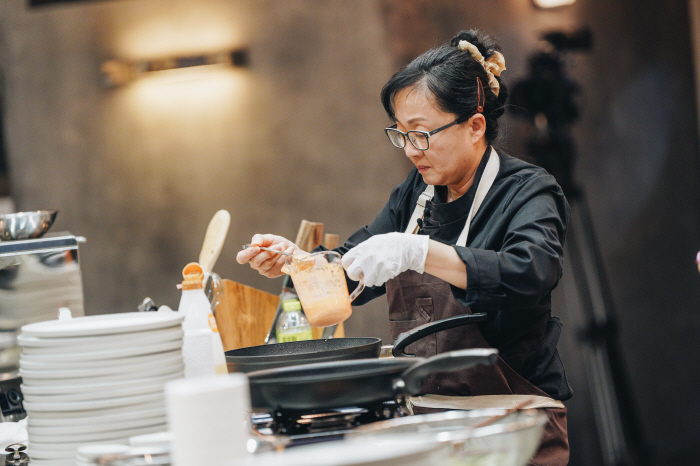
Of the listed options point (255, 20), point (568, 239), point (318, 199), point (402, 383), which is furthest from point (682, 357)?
point (402, 383)

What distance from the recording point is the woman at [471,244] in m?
1.53

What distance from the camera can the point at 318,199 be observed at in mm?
4254

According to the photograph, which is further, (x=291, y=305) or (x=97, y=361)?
(x=291, y=305)

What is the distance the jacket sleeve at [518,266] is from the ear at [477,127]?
33 centimetres

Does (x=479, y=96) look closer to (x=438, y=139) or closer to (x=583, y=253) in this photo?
(x=438, y=139)

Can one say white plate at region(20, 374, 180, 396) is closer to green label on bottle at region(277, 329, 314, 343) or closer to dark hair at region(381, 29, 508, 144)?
green label on bottle at region(277, 329, 314, 343)

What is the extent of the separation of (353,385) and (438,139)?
1094 millimetres

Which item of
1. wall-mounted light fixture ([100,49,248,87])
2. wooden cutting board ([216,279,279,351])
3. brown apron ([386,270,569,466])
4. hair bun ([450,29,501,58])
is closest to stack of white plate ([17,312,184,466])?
brown apron ([386,270,569,466])

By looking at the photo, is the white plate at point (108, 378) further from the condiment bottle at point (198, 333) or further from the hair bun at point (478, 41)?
the hair bun at point (478, 41)

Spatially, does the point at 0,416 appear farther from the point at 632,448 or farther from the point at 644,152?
the point at 644,152

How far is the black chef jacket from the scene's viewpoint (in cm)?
154

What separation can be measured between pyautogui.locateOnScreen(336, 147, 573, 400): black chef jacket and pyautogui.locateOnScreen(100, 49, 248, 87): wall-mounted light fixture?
2550 mm

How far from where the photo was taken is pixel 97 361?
1.03 m

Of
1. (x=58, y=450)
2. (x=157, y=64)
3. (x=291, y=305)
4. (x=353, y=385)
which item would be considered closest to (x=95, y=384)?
(x=58, y=450)
